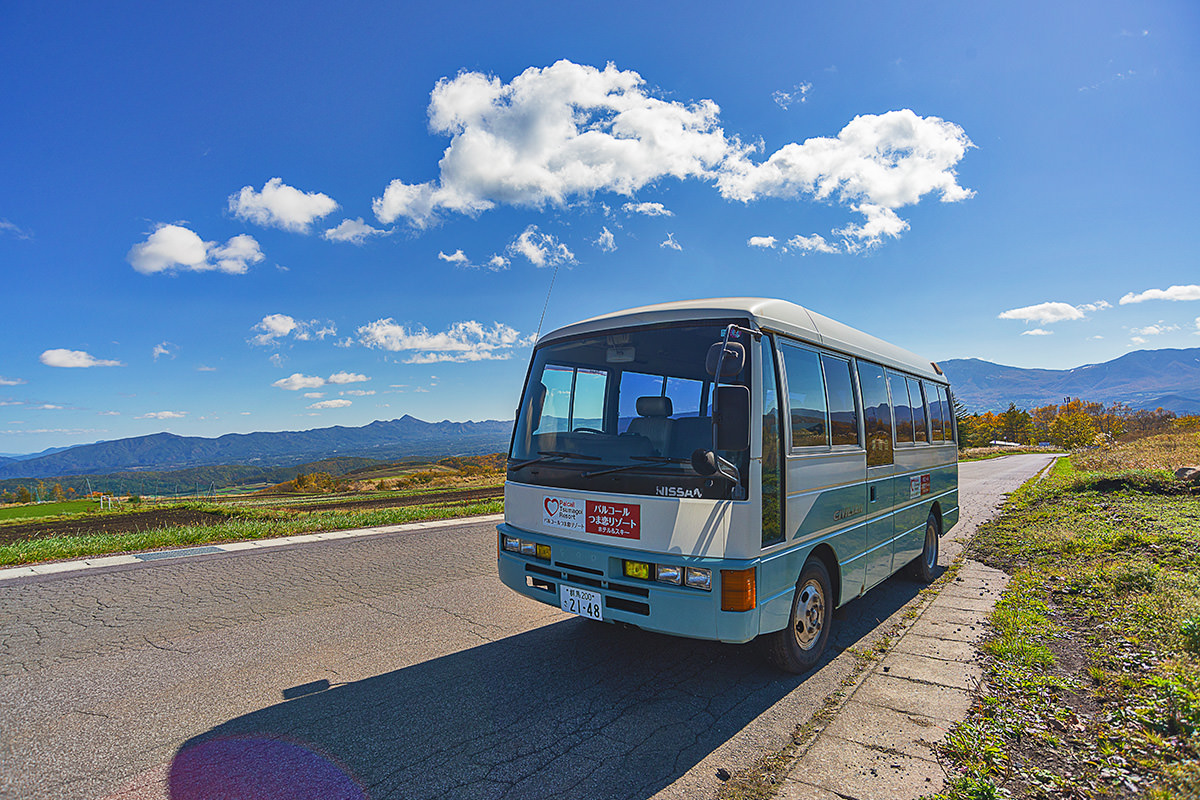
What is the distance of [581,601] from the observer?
4363mm

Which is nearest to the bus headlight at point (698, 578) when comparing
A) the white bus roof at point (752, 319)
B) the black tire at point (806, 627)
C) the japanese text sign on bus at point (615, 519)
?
the japanese text sign on bus at point (615, 519)

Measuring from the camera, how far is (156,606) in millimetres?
6445

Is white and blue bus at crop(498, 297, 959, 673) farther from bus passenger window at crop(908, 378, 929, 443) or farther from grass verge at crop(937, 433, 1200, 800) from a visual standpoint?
bus passenger window at crop(908, 378, 929, 443)

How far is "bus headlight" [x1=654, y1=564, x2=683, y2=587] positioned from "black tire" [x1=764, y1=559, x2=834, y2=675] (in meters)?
1.01

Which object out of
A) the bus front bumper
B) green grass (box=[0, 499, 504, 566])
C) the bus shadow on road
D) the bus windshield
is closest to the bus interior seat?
the bus windshield

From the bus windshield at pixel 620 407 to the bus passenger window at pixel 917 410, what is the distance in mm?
4275

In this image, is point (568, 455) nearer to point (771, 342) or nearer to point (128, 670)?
point (771, 342)

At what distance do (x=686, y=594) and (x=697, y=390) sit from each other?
140cm

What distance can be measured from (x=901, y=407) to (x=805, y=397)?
294cm

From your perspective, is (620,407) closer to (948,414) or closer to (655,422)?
(655,422)

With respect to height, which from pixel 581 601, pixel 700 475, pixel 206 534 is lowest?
pixel 206 534

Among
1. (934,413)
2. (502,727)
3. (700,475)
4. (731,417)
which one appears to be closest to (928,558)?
(934,413)

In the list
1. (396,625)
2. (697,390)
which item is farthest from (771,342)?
(396,625)

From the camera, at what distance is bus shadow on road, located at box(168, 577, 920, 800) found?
10.2ft
